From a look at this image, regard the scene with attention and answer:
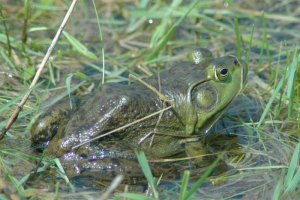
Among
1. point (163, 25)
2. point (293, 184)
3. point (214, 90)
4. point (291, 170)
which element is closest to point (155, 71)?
point (163, 25)

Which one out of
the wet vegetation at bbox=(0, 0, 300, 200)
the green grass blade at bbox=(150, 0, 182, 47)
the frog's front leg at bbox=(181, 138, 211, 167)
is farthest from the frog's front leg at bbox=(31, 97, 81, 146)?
the green grass blade at bbox=(150, 0, 182, 47)

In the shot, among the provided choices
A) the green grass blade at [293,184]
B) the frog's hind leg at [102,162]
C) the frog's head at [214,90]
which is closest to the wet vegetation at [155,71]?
the green grass blade at [293,184]

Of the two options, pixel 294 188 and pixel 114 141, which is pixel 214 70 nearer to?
pixel 114 141

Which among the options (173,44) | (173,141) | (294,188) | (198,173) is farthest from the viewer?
(173,44)

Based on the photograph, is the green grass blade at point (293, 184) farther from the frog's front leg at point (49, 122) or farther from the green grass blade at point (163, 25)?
the green grass blade at point (163, 25)

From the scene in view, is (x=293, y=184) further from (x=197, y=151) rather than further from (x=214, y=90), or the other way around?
(x=214, y=90)

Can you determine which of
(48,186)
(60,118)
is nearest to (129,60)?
(60,118)

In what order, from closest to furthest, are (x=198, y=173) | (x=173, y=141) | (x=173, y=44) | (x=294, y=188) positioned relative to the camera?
(x=294, y=188), (x=198, y=173), (x=173, y=141), (x=173, y=44)
